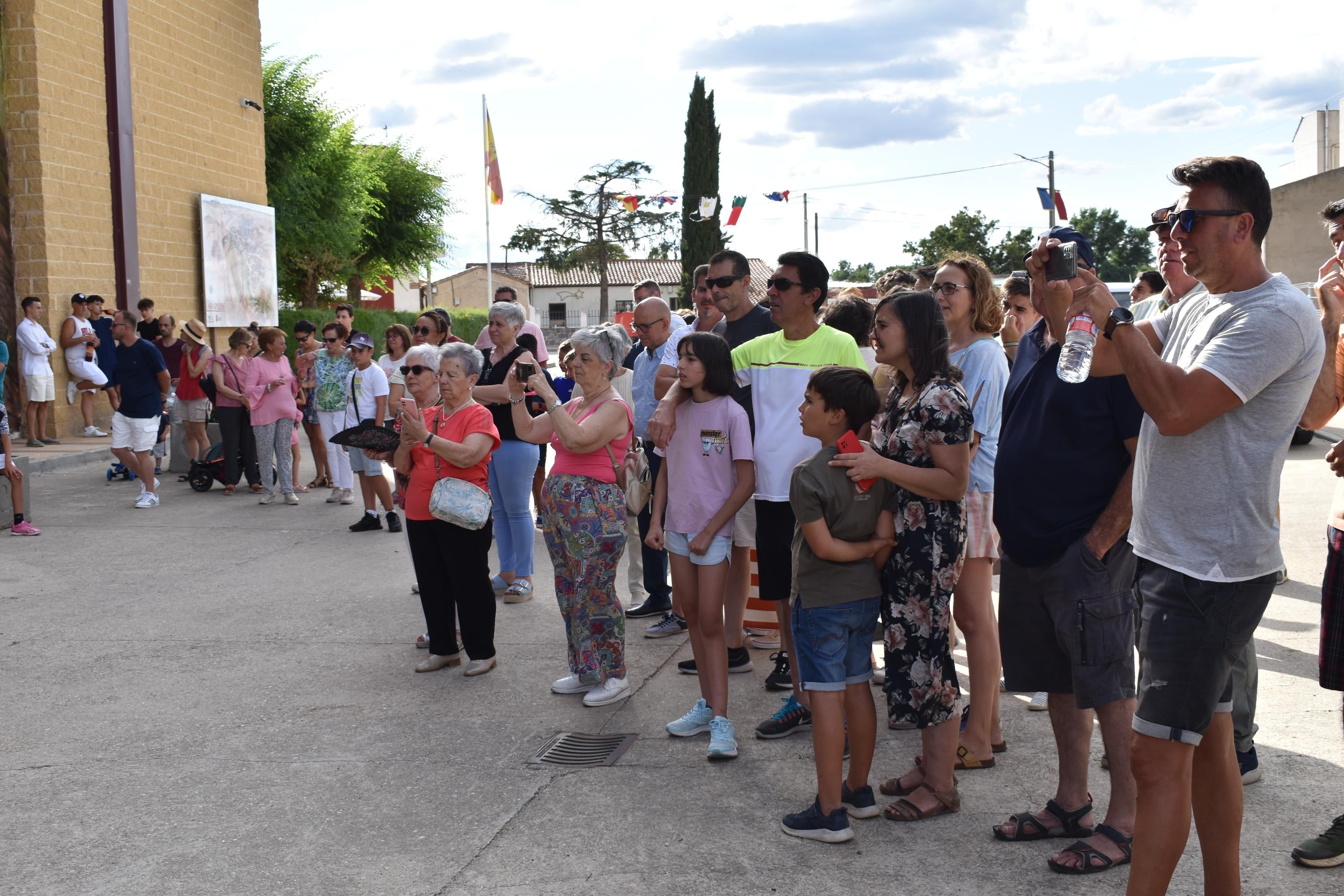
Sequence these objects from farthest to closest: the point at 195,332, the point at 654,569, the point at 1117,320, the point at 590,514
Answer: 1. the point at 195,332
2. the point at 654,569
3. the point at 590,514
4. the point at 1117,320

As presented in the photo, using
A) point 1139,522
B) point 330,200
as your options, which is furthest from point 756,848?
point 330,200

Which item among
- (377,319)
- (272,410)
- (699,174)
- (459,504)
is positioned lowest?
(459,504)

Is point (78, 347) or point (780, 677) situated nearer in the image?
point (780, 677)

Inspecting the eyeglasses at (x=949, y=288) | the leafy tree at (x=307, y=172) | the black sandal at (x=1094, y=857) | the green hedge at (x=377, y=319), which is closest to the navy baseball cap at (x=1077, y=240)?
the eyeglasses at (x=949, y=288)

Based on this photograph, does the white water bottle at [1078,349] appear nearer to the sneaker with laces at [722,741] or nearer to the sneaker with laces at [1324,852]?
the sneaker with laces at [1324,852]

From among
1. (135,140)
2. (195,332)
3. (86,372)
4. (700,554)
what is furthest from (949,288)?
(135,140)

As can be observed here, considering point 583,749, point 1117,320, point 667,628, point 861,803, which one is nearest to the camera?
point 1117,320

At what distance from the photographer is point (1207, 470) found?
276 centimetres

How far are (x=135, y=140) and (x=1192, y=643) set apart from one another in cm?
1838

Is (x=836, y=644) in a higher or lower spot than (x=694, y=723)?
higher

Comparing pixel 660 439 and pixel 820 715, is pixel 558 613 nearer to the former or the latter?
pixel 660 439

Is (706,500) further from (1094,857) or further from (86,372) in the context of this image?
(86,372)

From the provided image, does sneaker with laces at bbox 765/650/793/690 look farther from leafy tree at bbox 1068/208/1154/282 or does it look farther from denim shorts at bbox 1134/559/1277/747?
leafy tree at bbox 1068/208/1154/282

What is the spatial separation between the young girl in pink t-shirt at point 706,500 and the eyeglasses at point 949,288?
91cm
